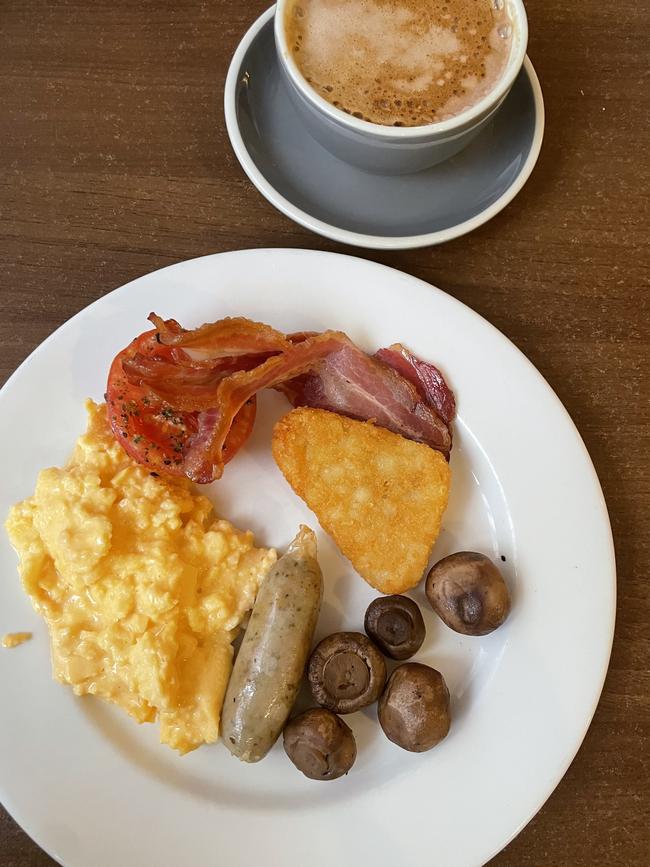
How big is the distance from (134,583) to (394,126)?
1.04m

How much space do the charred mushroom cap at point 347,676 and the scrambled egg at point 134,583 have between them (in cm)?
20

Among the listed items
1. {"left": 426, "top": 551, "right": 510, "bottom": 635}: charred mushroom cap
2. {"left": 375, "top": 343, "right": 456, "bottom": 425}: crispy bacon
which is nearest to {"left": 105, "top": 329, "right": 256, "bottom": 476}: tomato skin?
{"left": 375, "top": 343, "right": 456, "bottom": 425}: crispy bacon

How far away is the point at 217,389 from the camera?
4.99 ft

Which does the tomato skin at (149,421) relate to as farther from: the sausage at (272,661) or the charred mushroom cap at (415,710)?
the charred mushroom cap at (415,710)

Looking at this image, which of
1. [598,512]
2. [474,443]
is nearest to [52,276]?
[474,443]

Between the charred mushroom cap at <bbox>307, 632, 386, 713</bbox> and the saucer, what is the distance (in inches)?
33.9

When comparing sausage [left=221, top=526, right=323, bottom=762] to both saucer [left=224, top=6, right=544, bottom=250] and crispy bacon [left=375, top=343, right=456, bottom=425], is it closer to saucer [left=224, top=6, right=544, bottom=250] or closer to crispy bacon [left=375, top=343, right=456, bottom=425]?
crispy bacon [left=375, top=343, right=456, bottom=425]

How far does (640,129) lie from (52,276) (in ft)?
4.85

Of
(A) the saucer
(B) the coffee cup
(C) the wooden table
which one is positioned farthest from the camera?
(C) the wooden table

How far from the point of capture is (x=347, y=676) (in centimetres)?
145

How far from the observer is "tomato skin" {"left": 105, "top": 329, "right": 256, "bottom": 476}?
149cm

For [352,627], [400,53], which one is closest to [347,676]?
[352,627]

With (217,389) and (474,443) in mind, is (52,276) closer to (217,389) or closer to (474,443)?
(217,389)

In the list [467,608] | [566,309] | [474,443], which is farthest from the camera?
[566,309]
